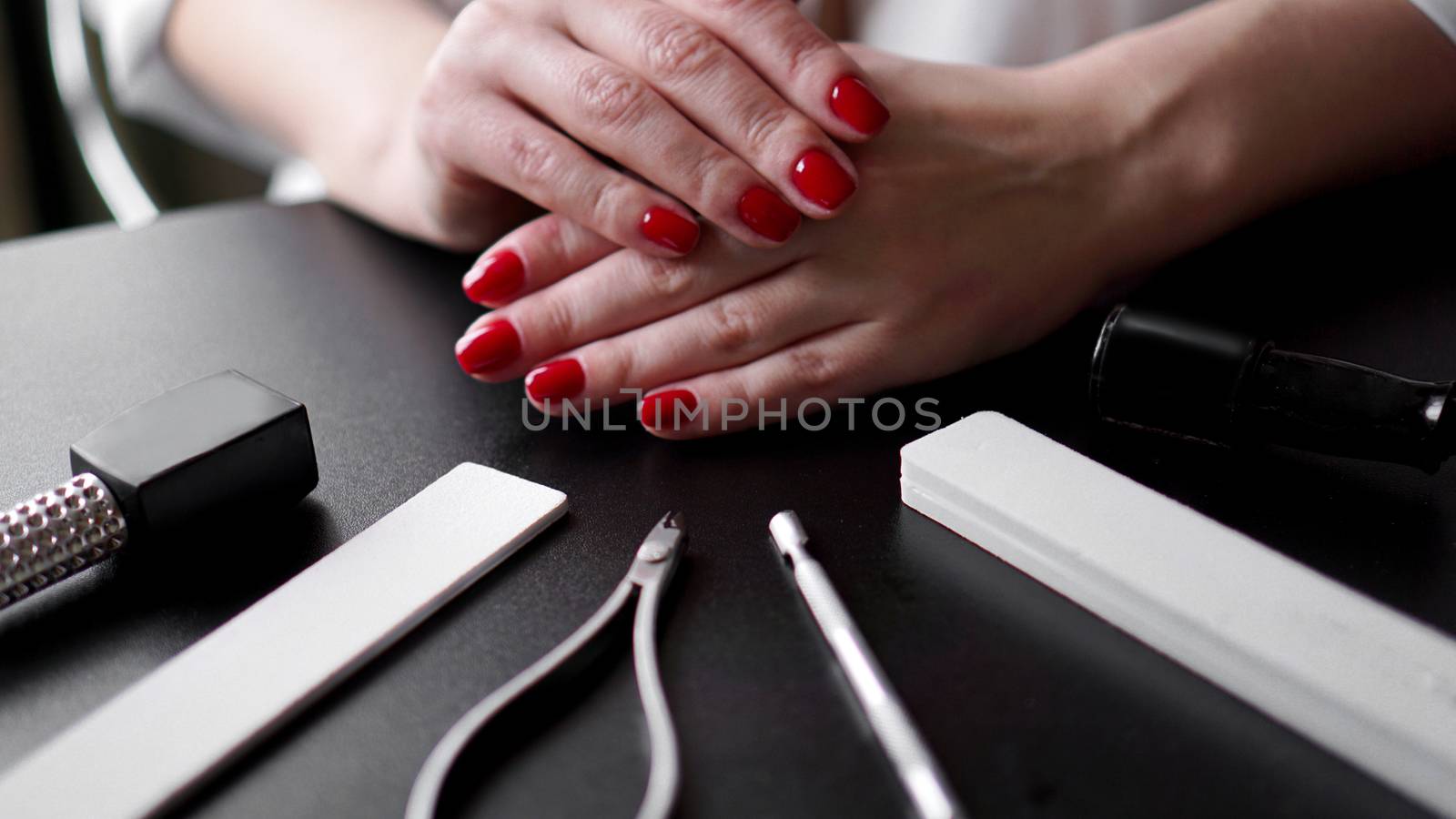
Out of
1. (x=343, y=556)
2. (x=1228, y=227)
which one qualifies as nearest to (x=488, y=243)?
(x=343, y=556)

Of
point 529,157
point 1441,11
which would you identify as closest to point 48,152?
point 529,157

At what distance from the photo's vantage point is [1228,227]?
63 centimetres

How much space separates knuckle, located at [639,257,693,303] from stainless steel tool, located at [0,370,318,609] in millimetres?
186

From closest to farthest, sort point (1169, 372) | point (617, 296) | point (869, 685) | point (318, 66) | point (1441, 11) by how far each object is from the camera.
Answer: point (869, 685), point (1169, 372), point (617, 296), point (1441, 11), point (318, 66)

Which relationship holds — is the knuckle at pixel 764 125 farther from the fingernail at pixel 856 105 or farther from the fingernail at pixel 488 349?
the fingernail at pixel 488 349

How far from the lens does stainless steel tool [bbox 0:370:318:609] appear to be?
393mm

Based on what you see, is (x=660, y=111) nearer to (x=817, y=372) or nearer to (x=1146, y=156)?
(x=817, y=372)

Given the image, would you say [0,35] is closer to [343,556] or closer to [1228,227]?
[343,556]

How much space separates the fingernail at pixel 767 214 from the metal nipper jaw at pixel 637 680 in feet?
0.57

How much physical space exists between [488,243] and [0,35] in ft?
4.07

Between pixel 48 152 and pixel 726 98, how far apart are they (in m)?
1.51

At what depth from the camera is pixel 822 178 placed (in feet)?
1.69

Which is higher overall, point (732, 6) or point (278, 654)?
point (732, 6)

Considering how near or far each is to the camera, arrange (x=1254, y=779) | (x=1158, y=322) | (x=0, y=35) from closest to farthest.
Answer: (x=1254, y=779)
(x=1158, y=322)
(x=0, y=35)
